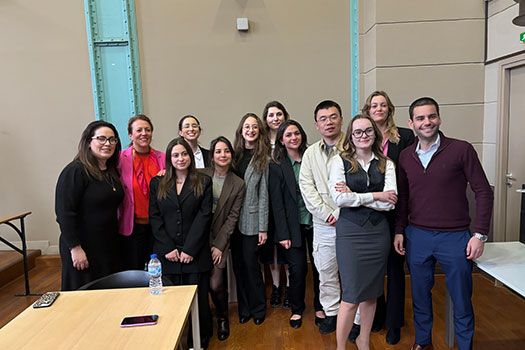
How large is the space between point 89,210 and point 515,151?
389cm

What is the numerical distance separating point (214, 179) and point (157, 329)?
144 cm

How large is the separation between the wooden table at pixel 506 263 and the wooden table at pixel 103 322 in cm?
164

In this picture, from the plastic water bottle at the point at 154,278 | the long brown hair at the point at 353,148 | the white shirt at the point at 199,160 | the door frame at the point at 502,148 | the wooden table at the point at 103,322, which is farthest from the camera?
the door frame at the point at 502,148

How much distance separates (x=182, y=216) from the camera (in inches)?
93.7

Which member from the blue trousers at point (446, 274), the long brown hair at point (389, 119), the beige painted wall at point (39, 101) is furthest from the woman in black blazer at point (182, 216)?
the beige painted wall at point (39, 101)

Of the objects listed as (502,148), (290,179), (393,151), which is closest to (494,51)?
(502,148)

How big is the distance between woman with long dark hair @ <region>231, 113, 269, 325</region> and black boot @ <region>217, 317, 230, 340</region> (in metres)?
0.27

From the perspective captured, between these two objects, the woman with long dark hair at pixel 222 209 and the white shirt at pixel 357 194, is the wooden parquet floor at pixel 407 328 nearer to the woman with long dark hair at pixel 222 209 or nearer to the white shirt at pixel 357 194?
the woman with long dark hair at pixel 222 209

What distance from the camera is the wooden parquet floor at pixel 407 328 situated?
8.18 feet

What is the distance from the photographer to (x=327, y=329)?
8.64 ft

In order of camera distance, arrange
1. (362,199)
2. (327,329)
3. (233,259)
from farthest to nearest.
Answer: (233,259), (327,329), (362,199)

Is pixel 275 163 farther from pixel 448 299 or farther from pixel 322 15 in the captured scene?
pixel 322 15

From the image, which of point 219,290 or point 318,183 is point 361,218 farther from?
point 219,290

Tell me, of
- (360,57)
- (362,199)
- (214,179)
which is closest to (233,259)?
(214,179)
